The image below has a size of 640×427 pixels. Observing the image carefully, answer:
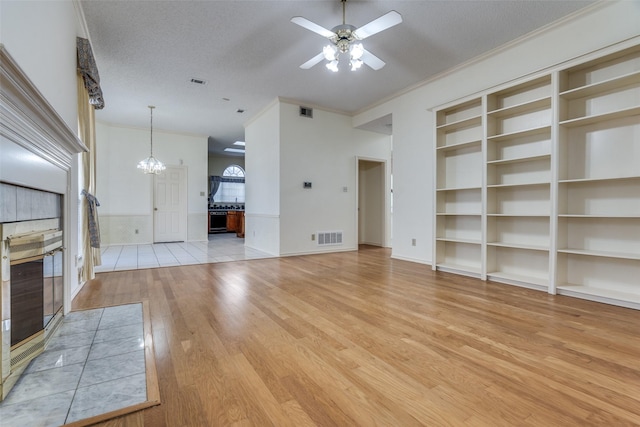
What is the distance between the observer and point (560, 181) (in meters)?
2.93

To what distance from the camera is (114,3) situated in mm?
2773

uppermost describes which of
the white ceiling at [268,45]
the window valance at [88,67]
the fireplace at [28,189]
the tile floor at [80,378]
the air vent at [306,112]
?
the white ceiling at [268,45]

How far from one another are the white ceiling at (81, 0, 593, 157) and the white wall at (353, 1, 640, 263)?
174mm

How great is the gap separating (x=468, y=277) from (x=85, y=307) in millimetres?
4128

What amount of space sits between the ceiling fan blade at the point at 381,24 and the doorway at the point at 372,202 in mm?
3875

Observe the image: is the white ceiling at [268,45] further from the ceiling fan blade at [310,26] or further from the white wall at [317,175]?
the white wall at [317,175]

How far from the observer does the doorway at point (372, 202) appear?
22.2ft

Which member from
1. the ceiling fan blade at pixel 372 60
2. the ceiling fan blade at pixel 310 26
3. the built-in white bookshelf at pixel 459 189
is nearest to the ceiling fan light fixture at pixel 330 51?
the ceiling fan blade at pixel 310 26

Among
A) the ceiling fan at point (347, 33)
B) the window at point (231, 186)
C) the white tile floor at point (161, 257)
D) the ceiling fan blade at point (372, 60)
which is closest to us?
the ceiling fan at point (347, 33)

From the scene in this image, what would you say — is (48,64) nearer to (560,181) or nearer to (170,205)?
(560,181)

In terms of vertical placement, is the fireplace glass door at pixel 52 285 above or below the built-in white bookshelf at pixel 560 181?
below

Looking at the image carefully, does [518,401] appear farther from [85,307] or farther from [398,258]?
[398,258]

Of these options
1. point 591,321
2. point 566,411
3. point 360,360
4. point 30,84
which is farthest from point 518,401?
point 30,84

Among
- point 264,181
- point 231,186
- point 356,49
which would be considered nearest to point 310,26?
point 356,49
